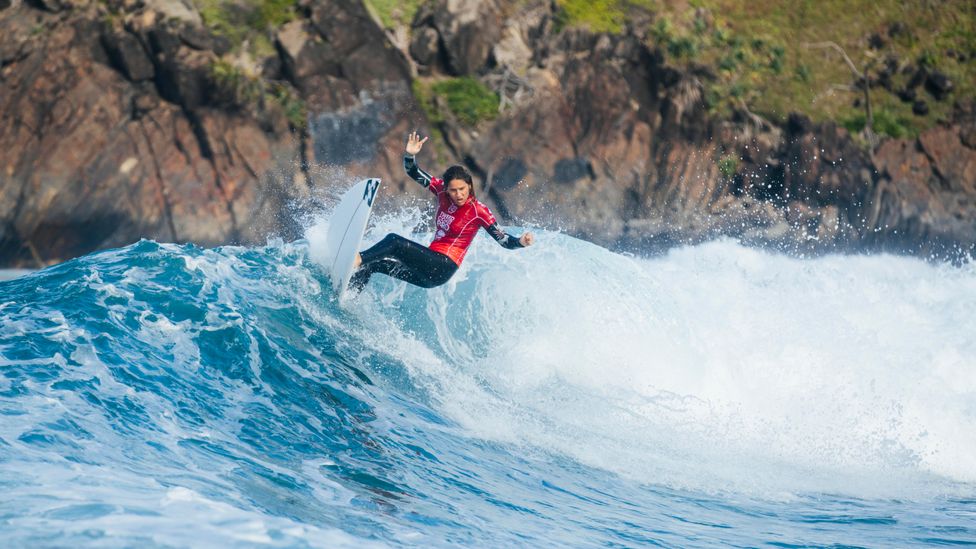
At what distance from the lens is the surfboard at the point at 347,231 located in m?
7.89

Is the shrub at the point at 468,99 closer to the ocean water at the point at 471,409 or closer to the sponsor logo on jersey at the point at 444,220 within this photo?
the ocean water at the point at 471,409

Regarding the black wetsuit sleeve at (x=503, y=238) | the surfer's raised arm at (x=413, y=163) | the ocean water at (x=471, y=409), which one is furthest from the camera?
the surfer's raised arm at (x=413, y=163)

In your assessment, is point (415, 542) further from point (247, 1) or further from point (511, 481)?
point (247, 1)

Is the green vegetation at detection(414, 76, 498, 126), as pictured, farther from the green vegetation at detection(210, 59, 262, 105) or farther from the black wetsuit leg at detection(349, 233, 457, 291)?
the black wetsuit leg at detection(349, 233, 457, 291)

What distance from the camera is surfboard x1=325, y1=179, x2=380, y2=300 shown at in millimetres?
7895

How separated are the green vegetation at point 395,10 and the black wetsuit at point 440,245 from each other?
17158 mm

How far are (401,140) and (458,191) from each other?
15.4 meters

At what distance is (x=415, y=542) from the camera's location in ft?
14.2

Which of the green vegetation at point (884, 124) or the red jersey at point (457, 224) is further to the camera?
the green vegetation at point (884, 124)

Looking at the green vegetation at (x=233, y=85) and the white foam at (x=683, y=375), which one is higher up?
the green vegetation at (x=233, y=85)

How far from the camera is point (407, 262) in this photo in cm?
778

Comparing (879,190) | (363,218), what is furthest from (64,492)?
(879,190)

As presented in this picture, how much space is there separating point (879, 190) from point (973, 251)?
3.22 metres

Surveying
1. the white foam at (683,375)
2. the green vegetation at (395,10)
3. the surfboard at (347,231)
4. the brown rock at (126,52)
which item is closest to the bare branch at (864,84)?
the green vegetation at (395,10)
